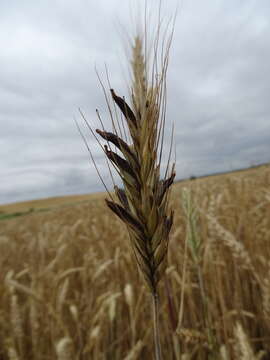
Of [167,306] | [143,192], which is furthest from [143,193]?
[167,306]

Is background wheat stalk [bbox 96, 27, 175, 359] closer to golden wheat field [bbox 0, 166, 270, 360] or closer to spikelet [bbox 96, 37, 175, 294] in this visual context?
spikelet [bbox 96, 37, 175, 294]

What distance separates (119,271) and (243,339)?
1740 mm

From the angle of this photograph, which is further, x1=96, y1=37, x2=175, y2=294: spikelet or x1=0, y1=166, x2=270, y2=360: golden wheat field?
x1=0, y1=166, x2=270, y2=360: golden wheat field

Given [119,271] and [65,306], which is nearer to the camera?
[65,306]

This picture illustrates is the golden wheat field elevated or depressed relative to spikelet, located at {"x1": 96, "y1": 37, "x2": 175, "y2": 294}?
depressed

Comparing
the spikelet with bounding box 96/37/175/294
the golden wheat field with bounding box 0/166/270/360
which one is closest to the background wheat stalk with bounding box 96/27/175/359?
the spikelet with bounding box 96/37/175/294

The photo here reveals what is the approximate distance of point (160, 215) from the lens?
1.94ft

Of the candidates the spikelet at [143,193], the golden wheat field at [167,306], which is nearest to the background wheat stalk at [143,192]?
the spikelet at [143,193]

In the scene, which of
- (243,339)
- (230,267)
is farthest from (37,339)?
(230,267)

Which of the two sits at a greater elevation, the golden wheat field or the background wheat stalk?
the background wheat stalk

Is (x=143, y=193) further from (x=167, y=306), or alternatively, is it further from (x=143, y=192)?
(x=167, y=306)

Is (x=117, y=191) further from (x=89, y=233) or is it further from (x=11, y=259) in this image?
(x=11, y=259)

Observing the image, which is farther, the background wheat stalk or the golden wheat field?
the golden wheat field

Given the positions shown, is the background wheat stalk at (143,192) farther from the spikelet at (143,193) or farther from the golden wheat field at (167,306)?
the golden wheat field at (167,306)
